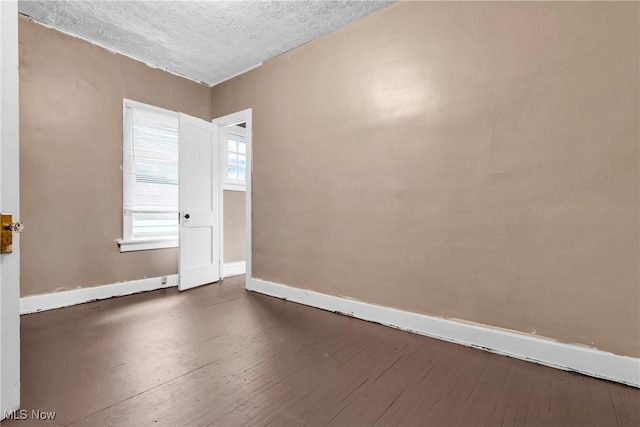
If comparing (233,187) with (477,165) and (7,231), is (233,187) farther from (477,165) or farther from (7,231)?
(477,165)

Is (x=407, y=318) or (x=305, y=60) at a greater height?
(x=305, y=60)

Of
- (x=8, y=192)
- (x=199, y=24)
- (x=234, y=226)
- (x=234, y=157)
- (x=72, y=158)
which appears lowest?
(x=234, y=226)

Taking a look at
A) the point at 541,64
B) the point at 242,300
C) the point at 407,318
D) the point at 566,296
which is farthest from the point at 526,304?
the point at 242,300

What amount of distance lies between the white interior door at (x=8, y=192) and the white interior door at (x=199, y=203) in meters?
2.28

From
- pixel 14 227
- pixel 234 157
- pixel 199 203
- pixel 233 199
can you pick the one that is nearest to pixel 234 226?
pixel 233 199

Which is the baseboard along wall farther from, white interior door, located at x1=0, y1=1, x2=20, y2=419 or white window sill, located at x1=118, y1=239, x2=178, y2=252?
white interior door, located at x1=0, y1=1, x2=20, y2=419

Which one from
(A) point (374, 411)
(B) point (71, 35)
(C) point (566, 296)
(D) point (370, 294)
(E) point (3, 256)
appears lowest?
(A) point (374, 411)

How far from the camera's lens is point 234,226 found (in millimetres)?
4914

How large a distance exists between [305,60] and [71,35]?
240cm

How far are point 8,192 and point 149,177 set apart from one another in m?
2.48

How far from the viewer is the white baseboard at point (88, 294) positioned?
2954mm

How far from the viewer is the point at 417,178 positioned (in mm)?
2602

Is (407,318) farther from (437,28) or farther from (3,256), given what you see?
(3,256)

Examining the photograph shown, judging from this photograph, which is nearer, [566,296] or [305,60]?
[566,296]
